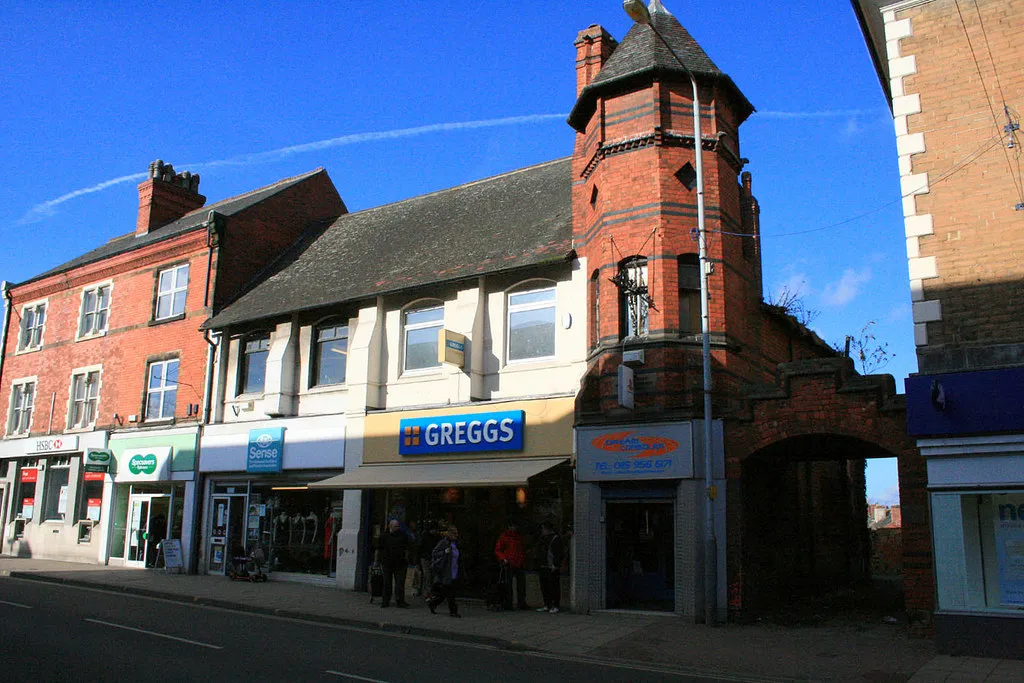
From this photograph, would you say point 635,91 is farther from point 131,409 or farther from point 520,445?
point 131,409

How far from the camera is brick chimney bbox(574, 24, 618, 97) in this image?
60.3 ft

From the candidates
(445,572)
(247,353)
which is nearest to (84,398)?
(247,353)

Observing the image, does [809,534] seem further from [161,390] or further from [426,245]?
[161,390]

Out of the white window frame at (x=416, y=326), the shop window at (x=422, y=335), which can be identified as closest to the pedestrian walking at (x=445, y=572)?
the white window frame at (x=416, y=326)

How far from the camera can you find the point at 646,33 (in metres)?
17.0

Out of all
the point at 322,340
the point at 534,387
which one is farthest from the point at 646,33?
the point at 322,340

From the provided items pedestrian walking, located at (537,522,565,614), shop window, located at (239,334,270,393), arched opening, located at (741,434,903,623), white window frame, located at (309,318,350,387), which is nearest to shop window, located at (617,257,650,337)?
arched opening, located at (741,434,903,623)

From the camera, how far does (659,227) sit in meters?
15.4

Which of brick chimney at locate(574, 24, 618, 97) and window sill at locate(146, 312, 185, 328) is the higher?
brick chimney at locate(574, 24, 618, 97)

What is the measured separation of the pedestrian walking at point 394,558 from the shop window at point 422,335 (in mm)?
4535

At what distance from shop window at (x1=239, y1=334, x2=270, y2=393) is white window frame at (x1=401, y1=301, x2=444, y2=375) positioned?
4.74 meters

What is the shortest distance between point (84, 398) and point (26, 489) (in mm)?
4581

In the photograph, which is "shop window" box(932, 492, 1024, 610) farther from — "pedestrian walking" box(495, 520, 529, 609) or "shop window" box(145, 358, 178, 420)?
"shop window" box(145, 358, 178, 420)

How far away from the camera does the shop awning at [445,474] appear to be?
15.5 meters
